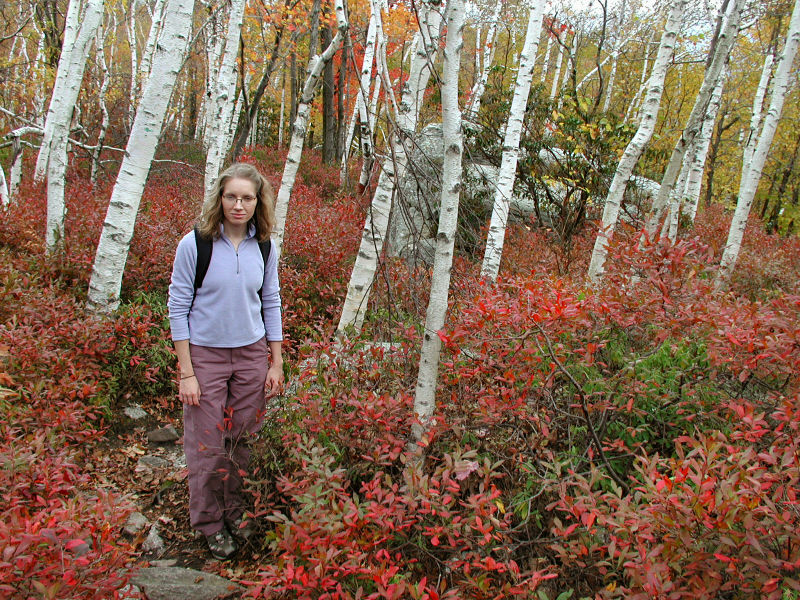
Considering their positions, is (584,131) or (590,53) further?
(590,53)

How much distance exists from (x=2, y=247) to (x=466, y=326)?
5.54 meters

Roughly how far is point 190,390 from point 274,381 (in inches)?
21.3

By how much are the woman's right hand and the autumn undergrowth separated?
569mm

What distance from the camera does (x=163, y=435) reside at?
4496mm

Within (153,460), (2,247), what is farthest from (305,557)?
(2,247)

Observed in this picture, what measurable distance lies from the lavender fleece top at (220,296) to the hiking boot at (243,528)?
43.0 inches

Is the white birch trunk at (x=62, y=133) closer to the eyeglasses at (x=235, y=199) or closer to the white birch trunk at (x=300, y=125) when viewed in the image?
the white birch trunk at (x=300, y=125)

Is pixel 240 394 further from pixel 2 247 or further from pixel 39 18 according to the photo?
pixel 39 18

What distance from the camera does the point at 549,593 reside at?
7.73 feet

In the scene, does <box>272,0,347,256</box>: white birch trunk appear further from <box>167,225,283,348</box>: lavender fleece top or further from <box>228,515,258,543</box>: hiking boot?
<box>228,515,258,543</box>: hiking boot

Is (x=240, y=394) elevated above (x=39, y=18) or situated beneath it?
situated beneath

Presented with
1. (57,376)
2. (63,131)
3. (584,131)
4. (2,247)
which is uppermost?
(584,131)

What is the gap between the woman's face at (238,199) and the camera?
9.56 feet

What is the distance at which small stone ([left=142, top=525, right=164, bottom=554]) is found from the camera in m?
3.16
